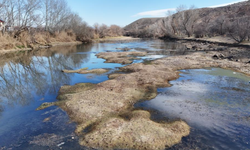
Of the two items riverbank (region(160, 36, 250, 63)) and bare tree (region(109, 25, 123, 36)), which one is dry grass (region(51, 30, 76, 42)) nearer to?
bare tree (region(109, 25, 123, 36))

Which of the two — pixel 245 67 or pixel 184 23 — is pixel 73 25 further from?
pixel 245 67

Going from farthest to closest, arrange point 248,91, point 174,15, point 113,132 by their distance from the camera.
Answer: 1. point 174,15
2. point 248,91
3. point 113,132

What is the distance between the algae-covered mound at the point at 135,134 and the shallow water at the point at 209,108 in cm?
45

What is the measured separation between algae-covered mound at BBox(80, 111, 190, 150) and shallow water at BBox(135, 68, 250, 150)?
45 cm

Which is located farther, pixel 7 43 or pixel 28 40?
pixel 28 40

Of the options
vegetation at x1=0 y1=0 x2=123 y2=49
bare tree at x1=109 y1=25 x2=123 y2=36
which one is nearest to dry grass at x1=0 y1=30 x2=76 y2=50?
vegetation at x1=0 y1=0 x2=123 y2=49

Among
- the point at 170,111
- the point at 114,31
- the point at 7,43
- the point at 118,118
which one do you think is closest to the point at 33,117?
the point at 118,118

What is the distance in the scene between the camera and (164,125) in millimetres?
7391

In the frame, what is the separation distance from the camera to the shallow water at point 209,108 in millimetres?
6566

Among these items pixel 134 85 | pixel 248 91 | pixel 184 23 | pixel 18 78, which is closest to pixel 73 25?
pixel 184 23

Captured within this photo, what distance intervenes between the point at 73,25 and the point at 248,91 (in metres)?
59.9

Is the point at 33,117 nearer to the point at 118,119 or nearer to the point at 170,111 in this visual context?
the point at 118,119

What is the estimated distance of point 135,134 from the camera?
21.5ft

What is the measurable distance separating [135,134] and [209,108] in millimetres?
4887
